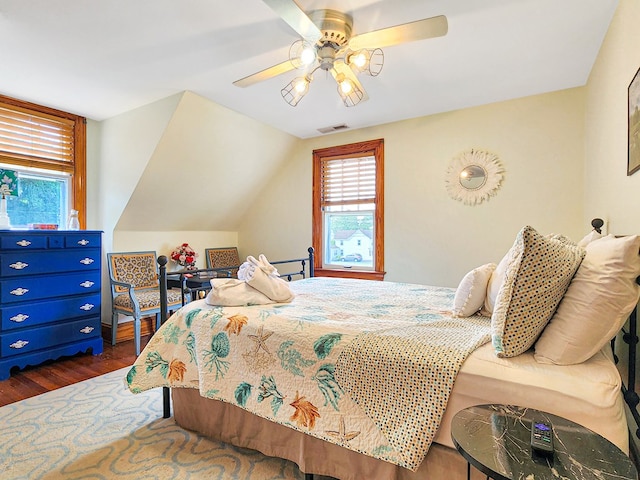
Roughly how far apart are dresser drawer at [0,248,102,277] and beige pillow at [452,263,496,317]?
10.9 ft

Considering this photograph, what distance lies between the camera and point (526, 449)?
89 centimetres

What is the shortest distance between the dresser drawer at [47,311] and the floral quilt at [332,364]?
68.9 inches

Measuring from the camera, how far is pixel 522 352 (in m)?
1.23

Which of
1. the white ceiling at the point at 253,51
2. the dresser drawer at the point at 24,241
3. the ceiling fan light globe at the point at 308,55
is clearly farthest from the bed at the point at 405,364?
the dresser drawer at the point at 24,241

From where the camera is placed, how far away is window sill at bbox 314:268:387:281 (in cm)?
415

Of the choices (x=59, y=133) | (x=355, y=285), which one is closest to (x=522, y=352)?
(x=355, y=285)

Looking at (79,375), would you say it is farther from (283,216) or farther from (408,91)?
(408,91)

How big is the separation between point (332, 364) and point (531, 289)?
805 mm

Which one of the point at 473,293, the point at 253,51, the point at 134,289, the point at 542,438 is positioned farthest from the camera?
the point at 134,289

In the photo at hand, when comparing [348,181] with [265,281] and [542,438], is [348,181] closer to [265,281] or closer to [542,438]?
[265,281]

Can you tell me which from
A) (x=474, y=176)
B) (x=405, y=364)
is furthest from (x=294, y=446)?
(x=474, y=176)

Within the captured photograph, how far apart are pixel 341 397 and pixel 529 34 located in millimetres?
2523

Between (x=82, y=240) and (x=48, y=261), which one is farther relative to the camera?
(x=82, y=240)

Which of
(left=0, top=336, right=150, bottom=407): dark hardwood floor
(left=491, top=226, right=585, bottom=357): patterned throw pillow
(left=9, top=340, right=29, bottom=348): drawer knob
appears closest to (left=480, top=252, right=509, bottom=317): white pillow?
(left=491, top=226, right=585, bottom=357): patterned throw pillow
